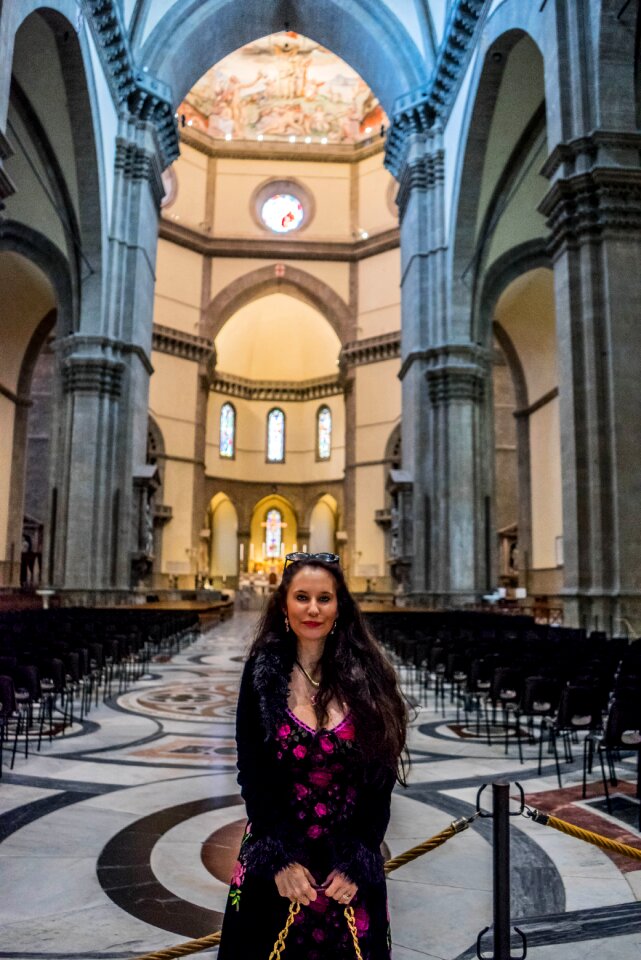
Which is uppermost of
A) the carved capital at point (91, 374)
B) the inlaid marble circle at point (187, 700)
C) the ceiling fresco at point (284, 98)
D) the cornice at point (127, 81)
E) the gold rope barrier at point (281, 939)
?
the ceiling fresco at point (284, 98)

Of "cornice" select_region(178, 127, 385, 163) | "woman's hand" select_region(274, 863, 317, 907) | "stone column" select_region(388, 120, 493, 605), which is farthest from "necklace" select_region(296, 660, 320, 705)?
"cornice" select_region(178, 127, 385, 163)

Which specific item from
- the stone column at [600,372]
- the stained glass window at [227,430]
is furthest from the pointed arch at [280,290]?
the stone column at [600,372]

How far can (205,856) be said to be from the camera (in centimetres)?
396

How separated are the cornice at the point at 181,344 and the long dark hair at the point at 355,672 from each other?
36.5 m

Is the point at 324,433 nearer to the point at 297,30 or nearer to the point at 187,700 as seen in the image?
the point at 297,30

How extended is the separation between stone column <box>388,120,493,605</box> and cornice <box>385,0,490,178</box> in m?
0.15

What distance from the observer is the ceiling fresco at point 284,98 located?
39562 mm

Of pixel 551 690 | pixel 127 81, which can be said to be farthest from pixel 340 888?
pixel 127 81

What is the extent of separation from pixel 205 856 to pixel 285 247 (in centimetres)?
4025

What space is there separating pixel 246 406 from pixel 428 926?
4545 cm

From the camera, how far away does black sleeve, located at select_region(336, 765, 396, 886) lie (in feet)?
5.98

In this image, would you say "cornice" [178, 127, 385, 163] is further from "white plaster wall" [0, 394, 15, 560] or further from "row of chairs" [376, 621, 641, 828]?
"row of chairs" [376, 621, 641, 828]

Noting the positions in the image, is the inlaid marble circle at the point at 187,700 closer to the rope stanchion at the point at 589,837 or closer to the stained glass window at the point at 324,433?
the rope stanchion at the point at 589,837

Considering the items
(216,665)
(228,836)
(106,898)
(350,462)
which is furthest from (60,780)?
(350,462)
